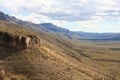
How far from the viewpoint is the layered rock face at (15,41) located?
352 feet

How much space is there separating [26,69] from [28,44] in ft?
45.8

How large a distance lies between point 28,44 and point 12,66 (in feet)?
43.0

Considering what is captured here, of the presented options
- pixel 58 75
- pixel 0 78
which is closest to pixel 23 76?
pixel 58 75

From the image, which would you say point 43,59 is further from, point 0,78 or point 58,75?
point 0,78

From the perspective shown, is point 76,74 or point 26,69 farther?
point 76,74

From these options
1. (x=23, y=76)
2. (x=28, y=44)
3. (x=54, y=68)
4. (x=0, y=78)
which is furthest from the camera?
(x=28, y=44)

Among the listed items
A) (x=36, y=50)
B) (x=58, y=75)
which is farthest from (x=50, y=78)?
(x=36, y=50)

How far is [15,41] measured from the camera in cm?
10769

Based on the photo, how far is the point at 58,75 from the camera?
97.4m

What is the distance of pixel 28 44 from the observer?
109000mm

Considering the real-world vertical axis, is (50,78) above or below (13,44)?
below

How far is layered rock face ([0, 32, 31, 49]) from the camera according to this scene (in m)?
107

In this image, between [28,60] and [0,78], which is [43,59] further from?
[0,78]

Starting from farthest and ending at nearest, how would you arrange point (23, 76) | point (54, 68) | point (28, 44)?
point (28, 44) → point (54, 68) → point (23, 76)
